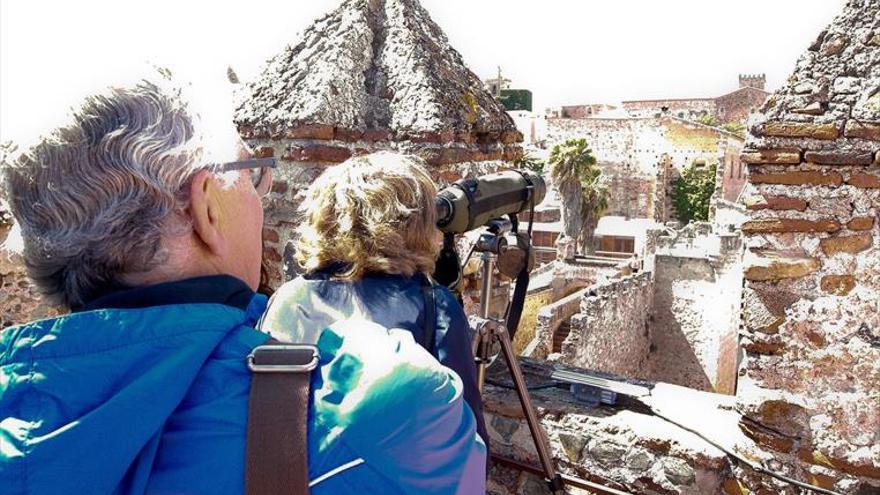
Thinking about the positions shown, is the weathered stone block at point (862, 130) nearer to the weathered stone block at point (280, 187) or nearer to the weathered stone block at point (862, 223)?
the weathered stone block at point (862, 223)

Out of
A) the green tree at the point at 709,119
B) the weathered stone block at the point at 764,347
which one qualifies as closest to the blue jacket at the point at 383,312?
the weathered stone block at the point at 764,347

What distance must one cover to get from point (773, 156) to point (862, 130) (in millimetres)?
295

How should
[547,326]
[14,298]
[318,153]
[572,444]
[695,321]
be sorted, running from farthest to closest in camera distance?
[695,321] → [547,326] → [14,298] → [318,153] → [572,444]

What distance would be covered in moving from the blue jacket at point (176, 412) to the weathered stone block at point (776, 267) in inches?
85.2

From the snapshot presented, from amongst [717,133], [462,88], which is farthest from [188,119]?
[717,133]

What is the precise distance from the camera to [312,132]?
10.1 feet

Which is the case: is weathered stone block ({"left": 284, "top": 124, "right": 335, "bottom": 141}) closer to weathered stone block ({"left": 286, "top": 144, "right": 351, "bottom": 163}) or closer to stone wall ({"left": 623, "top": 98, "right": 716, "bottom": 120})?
weathered stone block ({"left": 286, "top": 144, "right": 351, "bottom": 163})

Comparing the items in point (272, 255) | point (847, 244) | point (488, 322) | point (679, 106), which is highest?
point (679, 106)

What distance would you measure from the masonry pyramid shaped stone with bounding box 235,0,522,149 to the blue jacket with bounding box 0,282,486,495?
2.23 meters

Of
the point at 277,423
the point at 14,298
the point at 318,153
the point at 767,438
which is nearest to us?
the point at 277,423

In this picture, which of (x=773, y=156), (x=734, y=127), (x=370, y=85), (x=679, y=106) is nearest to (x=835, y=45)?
(x=773, y=156)

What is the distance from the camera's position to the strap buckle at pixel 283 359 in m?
0.89

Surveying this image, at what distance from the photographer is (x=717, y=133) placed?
3114 cm

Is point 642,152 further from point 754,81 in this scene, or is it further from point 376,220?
point 376,220
